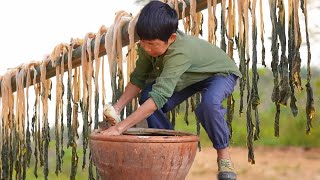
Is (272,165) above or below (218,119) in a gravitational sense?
below

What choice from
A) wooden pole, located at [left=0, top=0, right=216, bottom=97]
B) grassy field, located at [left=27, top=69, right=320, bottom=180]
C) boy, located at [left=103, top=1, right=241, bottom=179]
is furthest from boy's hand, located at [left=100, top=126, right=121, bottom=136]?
grassy field, located at [left=27, top=69, right=320, bottom=180]

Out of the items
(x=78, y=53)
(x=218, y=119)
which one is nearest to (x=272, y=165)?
(x=78, y=53)

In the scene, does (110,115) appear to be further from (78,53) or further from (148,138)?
(78,53)

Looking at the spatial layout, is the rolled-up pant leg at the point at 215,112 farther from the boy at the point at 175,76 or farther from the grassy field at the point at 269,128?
the grassy field at the point at 269,128

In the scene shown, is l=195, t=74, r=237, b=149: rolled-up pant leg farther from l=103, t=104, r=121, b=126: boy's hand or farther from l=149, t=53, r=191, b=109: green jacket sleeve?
l=103, t=104, r=121, b=126: boy's hand

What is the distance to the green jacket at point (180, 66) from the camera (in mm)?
2332

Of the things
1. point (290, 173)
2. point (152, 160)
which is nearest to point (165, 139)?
point (152, 160)

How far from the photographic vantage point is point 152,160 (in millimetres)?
2256

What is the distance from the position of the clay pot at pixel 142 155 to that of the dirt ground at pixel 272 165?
9626 millimetres

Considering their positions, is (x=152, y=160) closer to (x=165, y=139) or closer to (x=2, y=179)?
(x=165, y=139)

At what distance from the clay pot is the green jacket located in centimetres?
16

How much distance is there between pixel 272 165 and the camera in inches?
488

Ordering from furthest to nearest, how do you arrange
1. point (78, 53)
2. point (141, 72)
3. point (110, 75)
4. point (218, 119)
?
1. point (78, 53)
2. point (110, 75)
3. point (141, 72)
4. point (218, 119)

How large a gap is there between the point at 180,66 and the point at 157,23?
7.7 inches
